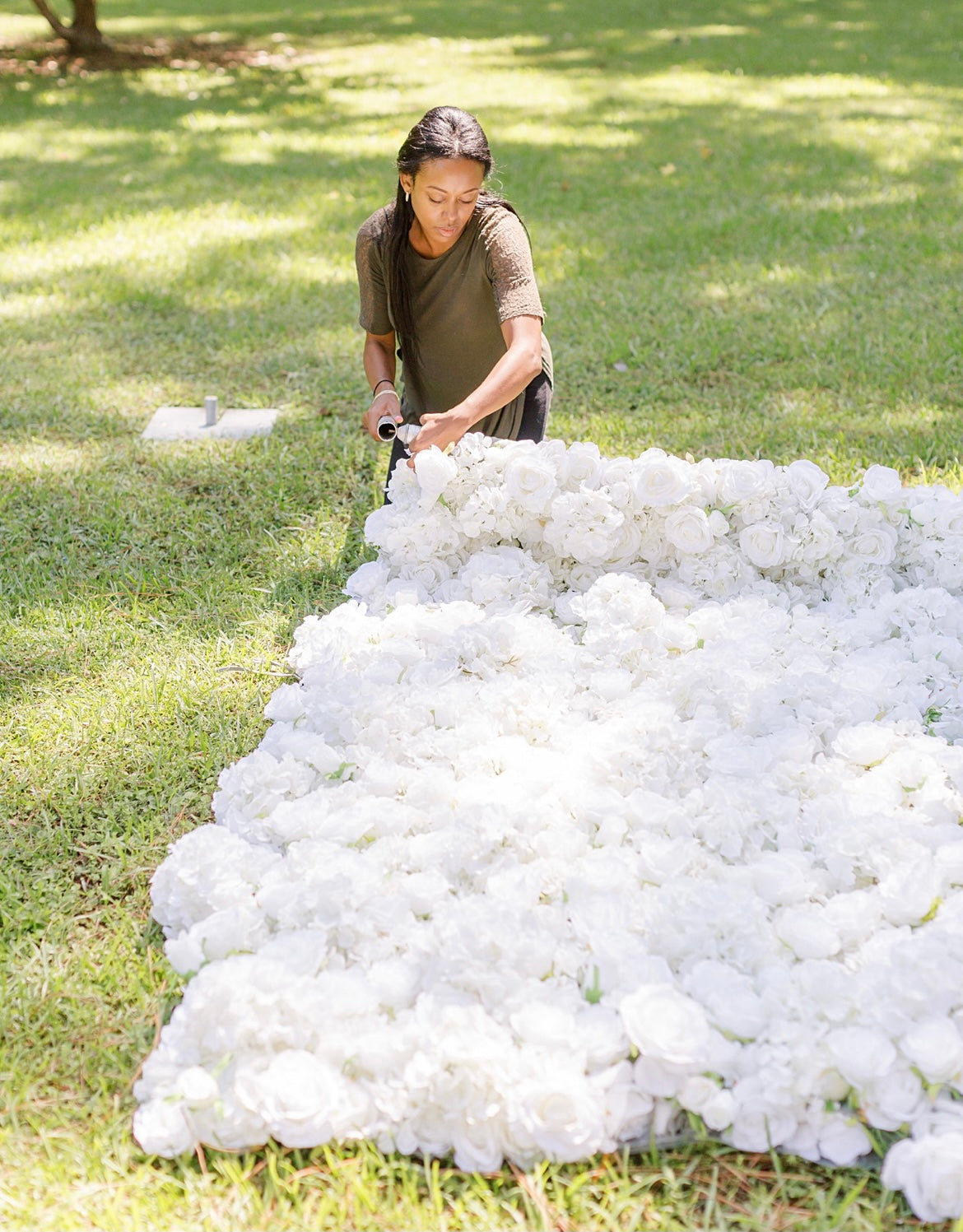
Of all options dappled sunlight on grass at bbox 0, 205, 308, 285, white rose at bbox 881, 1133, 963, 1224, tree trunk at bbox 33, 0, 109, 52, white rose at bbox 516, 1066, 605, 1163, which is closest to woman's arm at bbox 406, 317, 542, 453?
white rose at bbox 516, 1066, 605, 1163

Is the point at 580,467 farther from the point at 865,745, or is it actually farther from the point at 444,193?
the point at 865,745

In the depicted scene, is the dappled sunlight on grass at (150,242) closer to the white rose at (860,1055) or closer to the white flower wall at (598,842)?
the white flower wall at (598,842)

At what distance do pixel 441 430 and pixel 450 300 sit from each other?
517 millimetres

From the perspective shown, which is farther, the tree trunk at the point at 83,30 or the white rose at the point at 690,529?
the tree trunk at the point at 83,30

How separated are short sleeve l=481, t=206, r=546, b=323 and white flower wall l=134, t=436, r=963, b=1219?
0.36 meters

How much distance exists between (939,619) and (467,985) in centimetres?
142

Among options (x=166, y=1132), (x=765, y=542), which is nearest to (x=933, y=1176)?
(x=166, y=1132)

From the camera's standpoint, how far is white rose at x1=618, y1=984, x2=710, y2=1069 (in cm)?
150

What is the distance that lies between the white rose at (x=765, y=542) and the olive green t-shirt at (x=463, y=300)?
738mm

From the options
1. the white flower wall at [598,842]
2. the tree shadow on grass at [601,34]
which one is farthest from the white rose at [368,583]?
the tree shadow on grass at [601,34]

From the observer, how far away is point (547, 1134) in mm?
1503

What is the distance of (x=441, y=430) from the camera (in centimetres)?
268

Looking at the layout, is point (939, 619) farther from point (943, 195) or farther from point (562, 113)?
point (562, 113)

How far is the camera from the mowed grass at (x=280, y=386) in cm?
153
